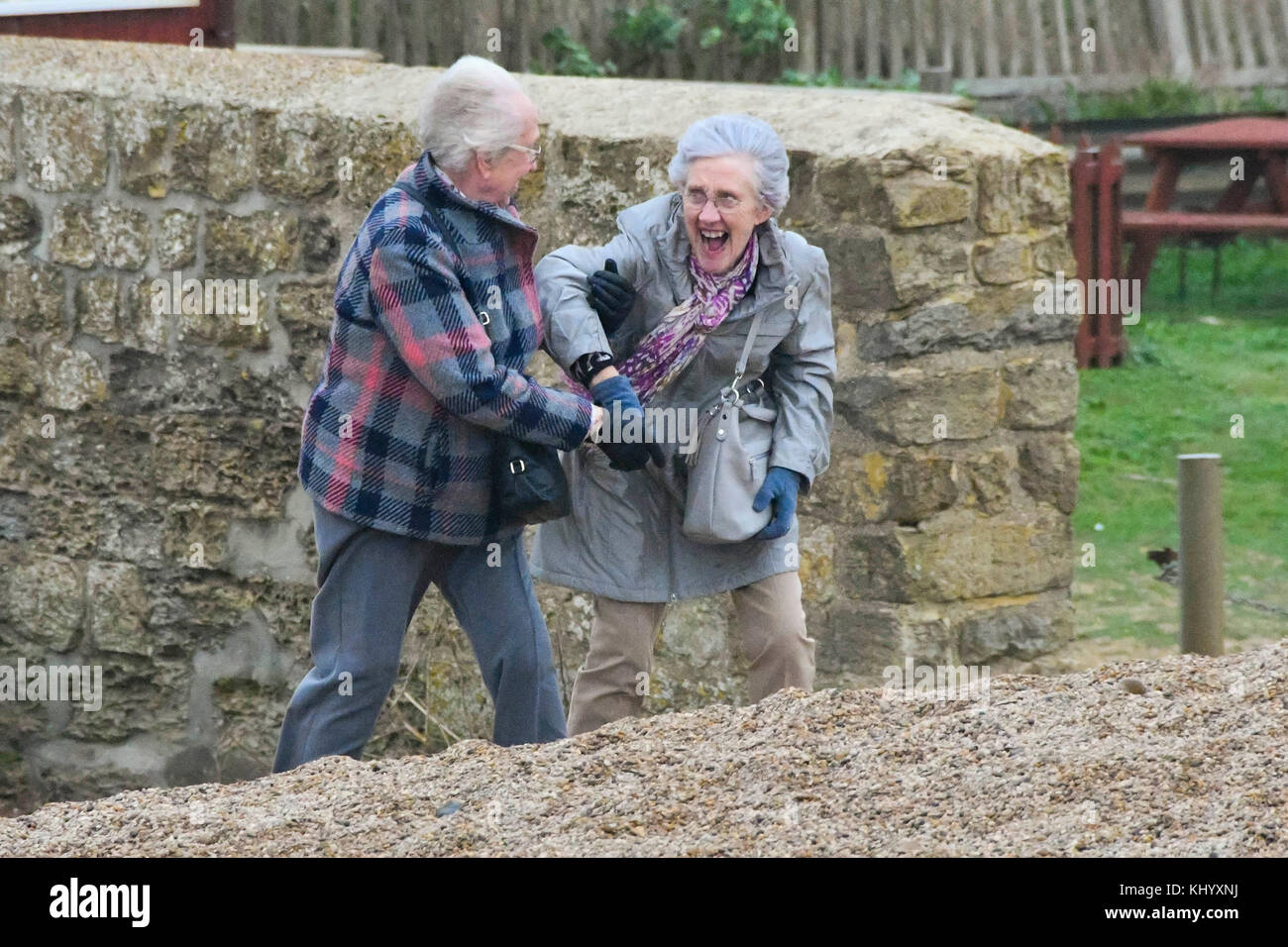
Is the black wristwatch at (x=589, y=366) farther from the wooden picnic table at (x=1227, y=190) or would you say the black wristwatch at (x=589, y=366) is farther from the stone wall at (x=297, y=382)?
the wooden picnic table at (x=1227, y=190)

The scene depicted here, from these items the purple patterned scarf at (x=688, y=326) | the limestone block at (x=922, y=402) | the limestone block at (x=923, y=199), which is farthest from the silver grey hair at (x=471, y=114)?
the limestone block at (x=922, y=402)

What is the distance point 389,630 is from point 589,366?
2.13ft

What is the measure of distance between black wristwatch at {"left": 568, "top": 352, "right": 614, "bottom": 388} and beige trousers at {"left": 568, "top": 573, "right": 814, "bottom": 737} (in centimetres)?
47

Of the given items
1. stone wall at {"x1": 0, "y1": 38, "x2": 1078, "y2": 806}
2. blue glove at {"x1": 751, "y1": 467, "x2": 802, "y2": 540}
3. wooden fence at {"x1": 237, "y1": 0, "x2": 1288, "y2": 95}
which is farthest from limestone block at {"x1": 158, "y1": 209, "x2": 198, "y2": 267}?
wooden fence at {"x1": 237, "y1": 0, "x2": 1288, "y2": 95}

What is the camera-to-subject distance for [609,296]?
11.7ft

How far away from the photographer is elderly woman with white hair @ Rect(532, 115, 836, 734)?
352 centimetres

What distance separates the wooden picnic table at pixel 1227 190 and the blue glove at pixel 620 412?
708 centimetres

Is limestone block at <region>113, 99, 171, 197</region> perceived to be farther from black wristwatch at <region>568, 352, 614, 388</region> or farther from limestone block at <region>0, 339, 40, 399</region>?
black wristwatch at <region>568, 352, 614, 388</region>

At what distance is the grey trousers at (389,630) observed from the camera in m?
3.47

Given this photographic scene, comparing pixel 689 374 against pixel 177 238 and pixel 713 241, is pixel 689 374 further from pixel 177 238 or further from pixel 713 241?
pixel 177 238

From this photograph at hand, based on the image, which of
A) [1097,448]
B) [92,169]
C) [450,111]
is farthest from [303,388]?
[1097,448]

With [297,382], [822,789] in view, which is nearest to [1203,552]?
[822,789]
